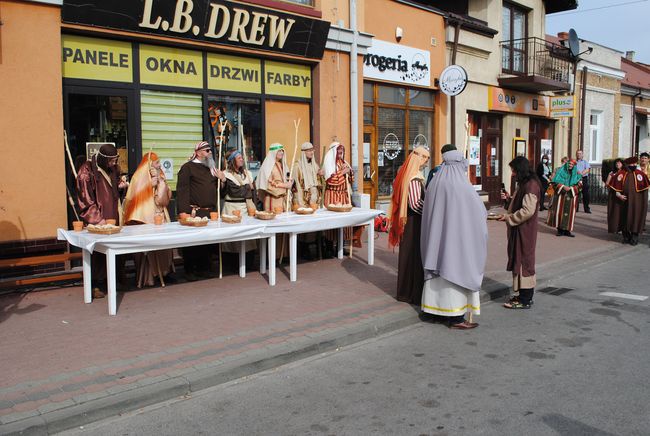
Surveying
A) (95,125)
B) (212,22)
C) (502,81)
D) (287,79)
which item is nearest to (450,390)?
(95,125)

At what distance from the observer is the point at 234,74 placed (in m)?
11.0

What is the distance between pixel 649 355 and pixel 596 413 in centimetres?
177

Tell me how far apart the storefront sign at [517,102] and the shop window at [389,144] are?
4.32 meters

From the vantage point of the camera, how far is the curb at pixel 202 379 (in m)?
4.29

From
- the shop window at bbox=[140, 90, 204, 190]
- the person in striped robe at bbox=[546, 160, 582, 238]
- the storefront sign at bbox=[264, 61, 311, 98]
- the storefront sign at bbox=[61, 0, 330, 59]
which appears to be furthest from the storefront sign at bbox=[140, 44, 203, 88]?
the person in striped robe at bbox=[546, 160, 582, 238]

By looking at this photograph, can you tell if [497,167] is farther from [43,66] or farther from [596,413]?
[596,413]

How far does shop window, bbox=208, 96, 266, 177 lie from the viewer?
10.9m

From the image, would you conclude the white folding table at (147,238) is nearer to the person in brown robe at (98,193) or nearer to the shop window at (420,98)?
the person in brown robe at (98,193)

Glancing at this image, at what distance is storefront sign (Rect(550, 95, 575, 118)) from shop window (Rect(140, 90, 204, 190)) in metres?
14.1

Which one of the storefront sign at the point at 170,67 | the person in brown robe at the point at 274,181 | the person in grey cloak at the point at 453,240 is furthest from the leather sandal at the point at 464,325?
the storefront sign at the point at 170,67

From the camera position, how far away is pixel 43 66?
27.3ft

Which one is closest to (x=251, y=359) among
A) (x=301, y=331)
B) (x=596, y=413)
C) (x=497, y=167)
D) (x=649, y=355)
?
(x=301, y=331)

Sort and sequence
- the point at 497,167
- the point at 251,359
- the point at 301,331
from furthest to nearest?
1. the point at 497,167
2. the point at 301,331
3. the point at 251,359

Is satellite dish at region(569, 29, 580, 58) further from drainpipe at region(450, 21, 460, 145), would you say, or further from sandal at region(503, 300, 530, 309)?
sandal at region(503, 300, 530, 309)
